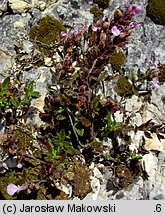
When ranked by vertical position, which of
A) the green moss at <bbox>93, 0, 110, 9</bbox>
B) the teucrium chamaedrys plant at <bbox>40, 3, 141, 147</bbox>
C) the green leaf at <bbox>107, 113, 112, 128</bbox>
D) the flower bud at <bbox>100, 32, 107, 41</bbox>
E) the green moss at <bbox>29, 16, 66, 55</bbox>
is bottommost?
the green leaf at <bbox>107, 113, 112, 128</bbox>

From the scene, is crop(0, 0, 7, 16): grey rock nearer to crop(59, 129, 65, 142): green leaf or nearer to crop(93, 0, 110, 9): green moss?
crop(93, 0, 110, 9): green moss

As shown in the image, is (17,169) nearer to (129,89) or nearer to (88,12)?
(129,89)

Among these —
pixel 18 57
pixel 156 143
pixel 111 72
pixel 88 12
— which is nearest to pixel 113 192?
pixel 156 143

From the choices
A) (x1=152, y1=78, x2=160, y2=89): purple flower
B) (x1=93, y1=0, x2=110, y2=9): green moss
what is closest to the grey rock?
(x1=93, y1=0, x2=110, y2=9): green moss

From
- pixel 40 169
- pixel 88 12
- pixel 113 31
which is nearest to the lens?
pixel 113 31

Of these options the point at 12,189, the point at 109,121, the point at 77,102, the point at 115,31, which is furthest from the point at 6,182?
the point at 115,31

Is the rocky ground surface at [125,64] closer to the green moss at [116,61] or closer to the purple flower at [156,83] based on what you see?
the green moss at [116,61]
